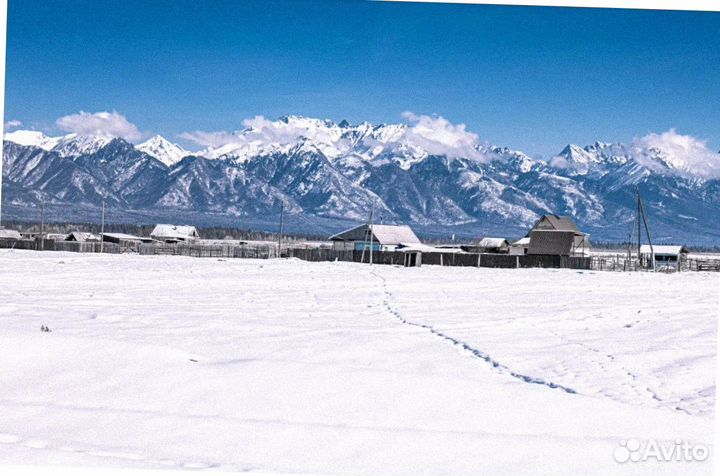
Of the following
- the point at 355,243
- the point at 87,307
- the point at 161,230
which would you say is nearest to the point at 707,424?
the point at 87,307

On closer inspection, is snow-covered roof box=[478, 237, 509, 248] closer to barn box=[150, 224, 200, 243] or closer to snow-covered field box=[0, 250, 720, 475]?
barn box=[150, 224, 200, 243]

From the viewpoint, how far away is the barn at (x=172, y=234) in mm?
127625

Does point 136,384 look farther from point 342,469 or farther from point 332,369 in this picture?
point 342,469

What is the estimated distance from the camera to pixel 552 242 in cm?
7662

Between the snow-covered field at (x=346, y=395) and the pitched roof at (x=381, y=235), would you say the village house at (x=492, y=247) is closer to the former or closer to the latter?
the pitched roof at (x=381, y=235)

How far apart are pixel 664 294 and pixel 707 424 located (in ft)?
65.1

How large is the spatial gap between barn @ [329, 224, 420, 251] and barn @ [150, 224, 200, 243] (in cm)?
4619

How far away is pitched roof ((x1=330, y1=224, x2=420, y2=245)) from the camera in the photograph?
8881 cm

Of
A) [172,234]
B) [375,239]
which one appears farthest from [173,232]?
[375,239]

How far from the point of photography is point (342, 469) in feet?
20.7

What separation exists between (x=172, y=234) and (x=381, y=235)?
51886 millimetres

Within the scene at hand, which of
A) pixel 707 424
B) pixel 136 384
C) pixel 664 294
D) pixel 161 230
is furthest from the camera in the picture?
pixel 161 230

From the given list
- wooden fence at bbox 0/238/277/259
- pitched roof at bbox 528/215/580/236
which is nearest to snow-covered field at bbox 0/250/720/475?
wooden fence at bbox 0/238/277/259

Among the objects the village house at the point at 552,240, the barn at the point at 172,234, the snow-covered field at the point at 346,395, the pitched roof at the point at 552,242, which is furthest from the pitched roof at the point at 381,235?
the snow-covered field at the point at 346,395
